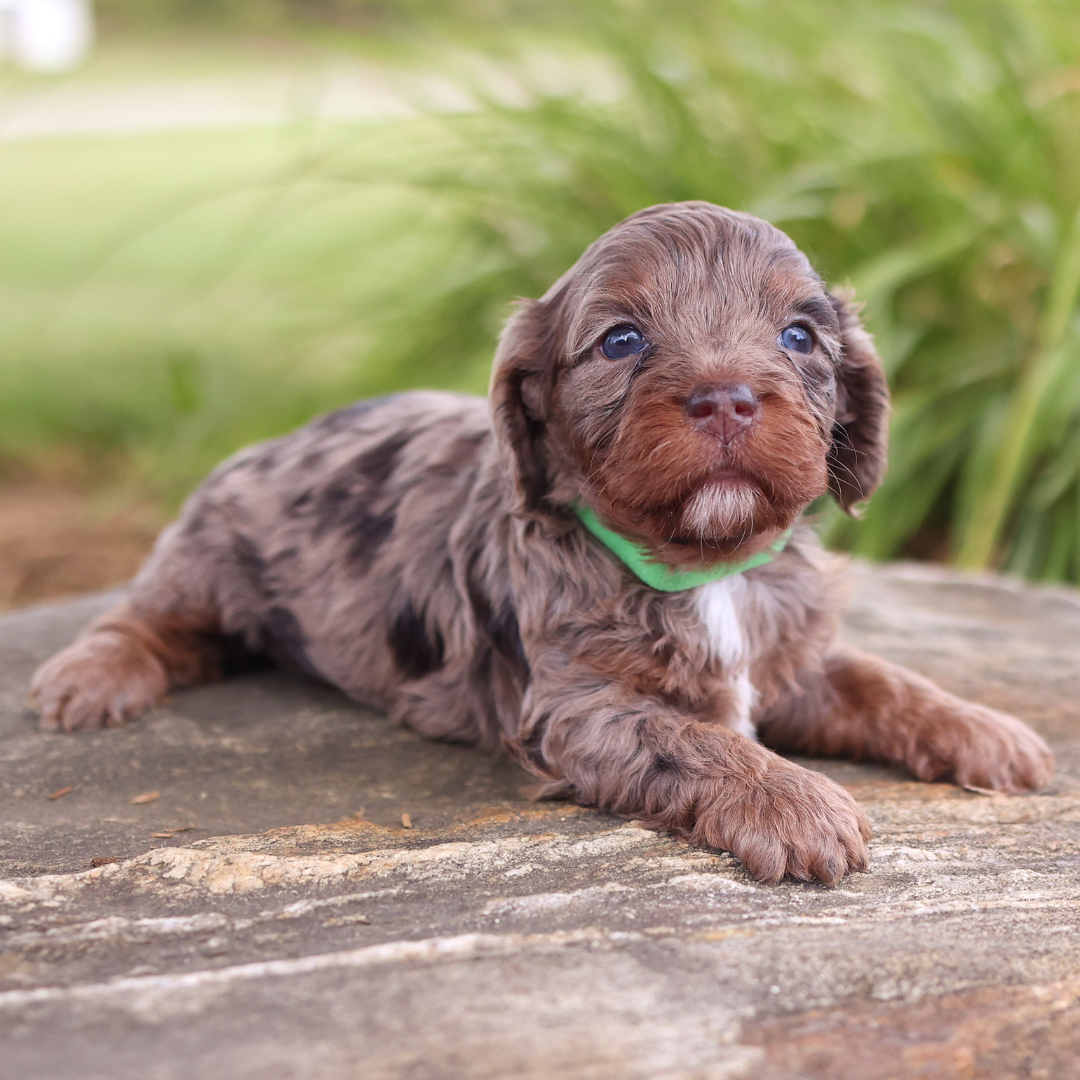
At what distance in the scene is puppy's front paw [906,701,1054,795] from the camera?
3.16 meters

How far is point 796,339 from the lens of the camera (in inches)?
117

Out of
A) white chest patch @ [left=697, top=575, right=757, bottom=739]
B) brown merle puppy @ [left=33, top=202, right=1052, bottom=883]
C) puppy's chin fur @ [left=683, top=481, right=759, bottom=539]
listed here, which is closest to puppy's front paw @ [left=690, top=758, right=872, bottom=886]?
brown merle puppy @ [left=33, top=202, right=1052, bottom=883]

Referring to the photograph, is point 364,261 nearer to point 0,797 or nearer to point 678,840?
point 0,797

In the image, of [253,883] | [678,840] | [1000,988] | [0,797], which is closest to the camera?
[1000,988]

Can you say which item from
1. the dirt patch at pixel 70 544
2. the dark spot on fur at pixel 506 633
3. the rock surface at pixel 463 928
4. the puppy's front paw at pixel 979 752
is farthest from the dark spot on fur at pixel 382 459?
the dirt patch at pixel 70 544

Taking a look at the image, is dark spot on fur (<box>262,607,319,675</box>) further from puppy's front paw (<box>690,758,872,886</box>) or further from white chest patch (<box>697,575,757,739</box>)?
puppy's front paw (<box>690,758,872,886</box>)

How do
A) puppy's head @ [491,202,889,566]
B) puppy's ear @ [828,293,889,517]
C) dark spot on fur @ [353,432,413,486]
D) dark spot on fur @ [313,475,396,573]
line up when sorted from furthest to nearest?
dark spot on fur @ [353,432,413,486] < dark spot on fur @ [313,475,396,573] < puppy's ear @ [828,293,889,517] < puppy's head @ [491,202,889,566]

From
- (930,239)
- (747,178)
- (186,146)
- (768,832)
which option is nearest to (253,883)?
(768,832)

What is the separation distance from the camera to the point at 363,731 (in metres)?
3.56

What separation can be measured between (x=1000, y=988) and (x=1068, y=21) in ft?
18.4

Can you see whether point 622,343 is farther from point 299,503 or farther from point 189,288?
point 189,288

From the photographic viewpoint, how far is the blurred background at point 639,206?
582 centimetres

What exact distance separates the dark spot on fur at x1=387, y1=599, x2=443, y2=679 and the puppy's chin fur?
1036 millimetres

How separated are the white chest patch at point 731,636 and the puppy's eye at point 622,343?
65cm
